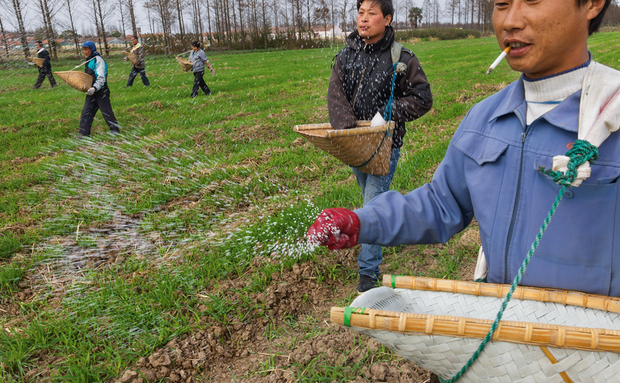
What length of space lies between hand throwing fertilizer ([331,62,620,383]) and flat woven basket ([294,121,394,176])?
1.41 meters

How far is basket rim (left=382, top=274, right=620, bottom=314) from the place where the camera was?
122 cm

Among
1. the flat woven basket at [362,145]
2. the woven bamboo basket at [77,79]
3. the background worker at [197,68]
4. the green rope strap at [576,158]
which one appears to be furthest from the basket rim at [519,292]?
the background worker at [197,68]

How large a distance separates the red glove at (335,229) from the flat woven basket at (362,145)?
1164mm

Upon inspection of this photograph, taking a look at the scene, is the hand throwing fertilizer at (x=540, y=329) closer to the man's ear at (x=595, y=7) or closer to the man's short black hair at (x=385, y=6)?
the man's ear at (x=595, y=7)

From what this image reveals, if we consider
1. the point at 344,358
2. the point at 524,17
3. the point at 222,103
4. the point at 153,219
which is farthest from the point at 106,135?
the point at 524,17

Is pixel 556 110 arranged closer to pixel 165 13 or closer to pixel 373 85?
pixel 373 85

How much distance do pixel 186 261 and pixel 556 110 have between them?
2.95 m

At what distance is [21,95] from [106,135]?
7.81 metres

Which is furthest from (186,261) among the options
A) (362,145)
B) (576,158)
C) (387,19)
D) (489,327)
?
(576,158)

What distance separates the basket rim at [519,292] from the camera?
122cm

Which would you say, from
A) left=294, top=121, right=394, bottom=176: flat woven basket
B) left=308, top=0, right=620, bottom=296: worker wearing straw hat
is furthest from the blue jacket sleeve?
left=294, top=121, right=394, bottom=176: flat woven basket

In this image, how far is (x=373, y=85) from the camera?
3.10m

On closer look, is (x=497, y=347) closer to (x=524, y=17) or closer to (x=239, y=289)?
(x=524, y=17)

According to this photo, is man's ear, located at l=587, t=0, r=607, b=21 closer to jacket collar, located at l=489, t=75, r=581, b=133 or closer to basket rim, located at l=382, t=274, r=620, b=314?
jacket collar, located at l=489, t=75, r=581, b=133
